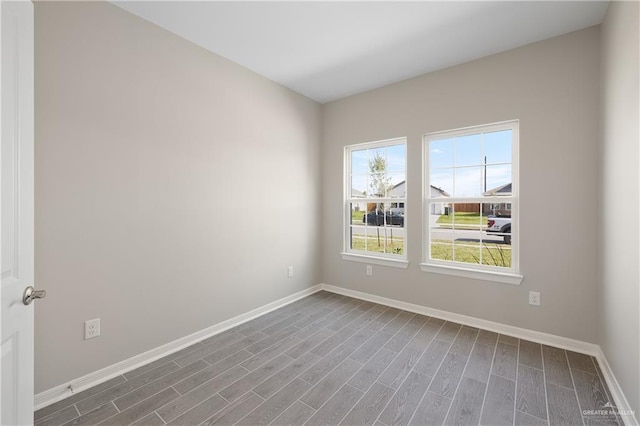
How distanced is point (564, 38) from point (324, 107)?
267cm

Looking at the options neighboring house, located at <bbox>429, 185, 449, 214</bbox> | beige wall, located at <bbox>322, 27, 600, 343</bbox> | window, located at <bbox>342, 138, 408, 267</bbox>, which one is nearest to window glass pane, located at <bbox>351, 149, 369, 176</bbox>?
window, located at <bbox>342, 138, 408, 267</bbox>

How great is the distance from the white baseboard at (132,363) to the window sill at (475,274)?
1942 mm

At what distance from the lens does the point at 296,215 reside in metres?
3.74

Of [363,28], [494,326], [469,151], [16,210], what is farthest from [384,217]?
[16,210]

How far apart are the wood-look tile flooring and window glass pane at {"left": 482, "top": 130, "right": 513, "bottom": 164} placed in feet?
5.69

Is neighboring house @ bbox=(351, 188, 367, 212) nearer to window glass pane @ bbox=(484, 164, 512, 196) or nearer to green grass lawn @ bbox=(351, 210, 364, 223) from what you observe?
green grass lawn @ bbox=(351, 210, 364, 223)

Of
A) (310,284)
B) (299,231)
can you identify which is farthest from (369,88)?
(310,284)

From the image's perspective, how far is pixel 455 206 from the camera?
122 inches

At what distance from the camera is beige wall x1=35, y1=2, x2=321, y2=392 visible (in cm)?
184

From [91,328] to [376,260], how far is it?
286cm

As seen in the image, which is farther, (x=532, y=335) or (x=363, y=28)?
(x=532, y=335)

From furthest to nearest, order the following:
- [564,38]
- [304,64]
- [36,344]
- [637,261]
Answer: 1. [304,64]
2. [564,38]
3. [36,344]
4. [637,261]

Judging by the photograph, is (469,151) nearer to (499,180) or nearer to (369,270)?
(499,180)

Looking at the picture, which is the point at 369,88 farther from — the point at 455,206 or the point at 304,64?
the point at 455,206
